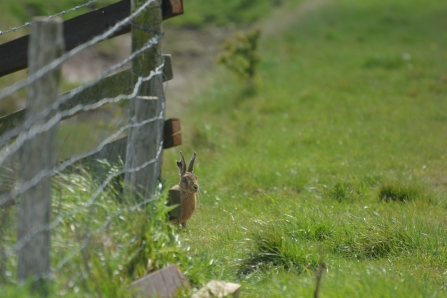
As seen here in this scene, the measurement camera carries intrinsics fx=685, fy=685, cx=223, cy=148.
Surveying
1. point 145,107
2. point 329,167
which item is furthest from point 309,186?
point 145,107

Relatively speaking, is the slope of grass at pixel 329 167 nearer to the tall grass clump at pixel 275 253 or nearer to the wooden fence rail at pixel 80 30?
the tall grass clump at pixel 275 253

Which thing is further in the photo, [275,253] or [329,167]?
[329,167]

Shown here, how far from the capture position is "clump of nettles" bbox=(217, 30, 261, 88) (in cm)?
1403

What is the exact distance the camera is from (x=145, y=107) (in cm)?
428

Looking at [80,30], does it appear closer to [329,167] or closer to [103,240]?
[103,240]

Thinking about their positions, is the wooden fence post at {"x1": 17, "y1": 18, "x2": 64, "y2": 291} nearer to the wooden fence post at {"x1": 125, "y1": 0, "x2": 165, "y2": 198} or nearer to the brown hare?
the wooden fence post at {"x1": 125, "y1": 0, "x2": 165, "y2": 198}

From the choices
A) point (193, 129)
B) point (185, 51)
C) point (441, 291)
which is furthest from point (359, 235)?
point (185, 51)

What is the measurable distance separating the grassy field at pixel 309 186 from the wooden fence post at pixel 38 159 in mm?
185

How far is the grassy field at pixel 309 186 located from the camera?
13.2ft

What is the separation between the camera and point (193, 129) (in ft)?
33.1

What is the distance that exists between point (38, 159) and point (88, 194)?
0.93 metres

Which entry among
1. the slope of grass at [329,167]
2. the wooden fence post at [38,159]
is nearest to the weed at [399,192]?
the slope of grass at [329,167]

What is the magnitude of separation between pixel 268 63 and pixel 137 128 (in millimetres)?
12188

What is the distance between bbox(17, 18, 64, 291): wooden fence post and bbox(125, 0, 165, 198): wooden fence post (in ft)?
3.08
